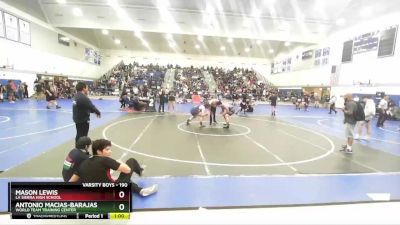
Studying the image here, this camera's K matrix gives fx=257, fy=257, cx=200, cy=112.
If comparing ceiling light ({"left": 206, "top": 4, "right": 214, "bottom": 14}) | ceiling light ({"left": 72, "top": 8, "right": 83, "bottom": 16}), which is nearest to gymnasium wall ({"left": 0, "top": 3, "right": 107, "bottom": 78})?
ceiling light ({"left": 72, "top": 8, "right": 83, "bottom": 16})

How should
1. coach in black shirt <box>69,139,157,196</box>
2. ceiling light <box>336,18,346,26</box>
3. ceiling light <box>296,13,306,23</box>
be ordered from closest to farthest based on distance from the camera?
1. coach in black shirt <box>69,139,157,196</box>
2. ceiling light <box>336,18,346,26</box>
3. ceiling light <box>296,13,306,23</box>

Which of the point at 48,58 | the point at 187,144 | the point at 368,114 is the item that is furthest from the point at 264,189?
the point at 48,58

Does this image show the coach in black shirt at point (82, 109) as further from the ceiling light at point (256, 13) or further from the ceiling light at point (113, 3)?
the ceiling light at point (256, 13)

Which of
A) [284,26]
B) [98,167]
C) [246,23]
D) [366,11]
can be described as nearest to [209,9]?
[246,23]

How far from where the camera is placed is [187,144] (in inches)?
325

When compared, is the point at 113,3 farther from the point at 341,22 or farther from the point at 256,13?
the point at 341,22

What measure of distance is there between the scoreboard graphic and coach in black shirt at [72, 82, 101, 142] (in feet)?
10.1

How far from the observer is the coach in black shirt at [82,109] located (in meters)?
5.57

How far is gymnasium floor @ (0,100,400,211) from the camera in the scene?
4648 mm

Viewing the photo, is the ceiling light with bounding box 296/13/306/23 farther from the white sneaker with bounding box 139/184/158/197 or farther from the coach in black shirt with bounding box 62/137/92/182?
the coach in black shirt with bounding box 62/137/92/182

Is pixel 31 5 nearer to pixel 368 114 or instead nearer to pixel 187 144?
pixel 187 144

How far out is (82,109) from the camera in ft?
18.7

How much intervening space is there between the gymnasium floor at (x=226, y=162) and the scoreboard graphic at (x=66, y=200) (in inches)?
57.6

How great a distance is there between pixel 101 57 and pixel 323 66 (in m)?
31.7
